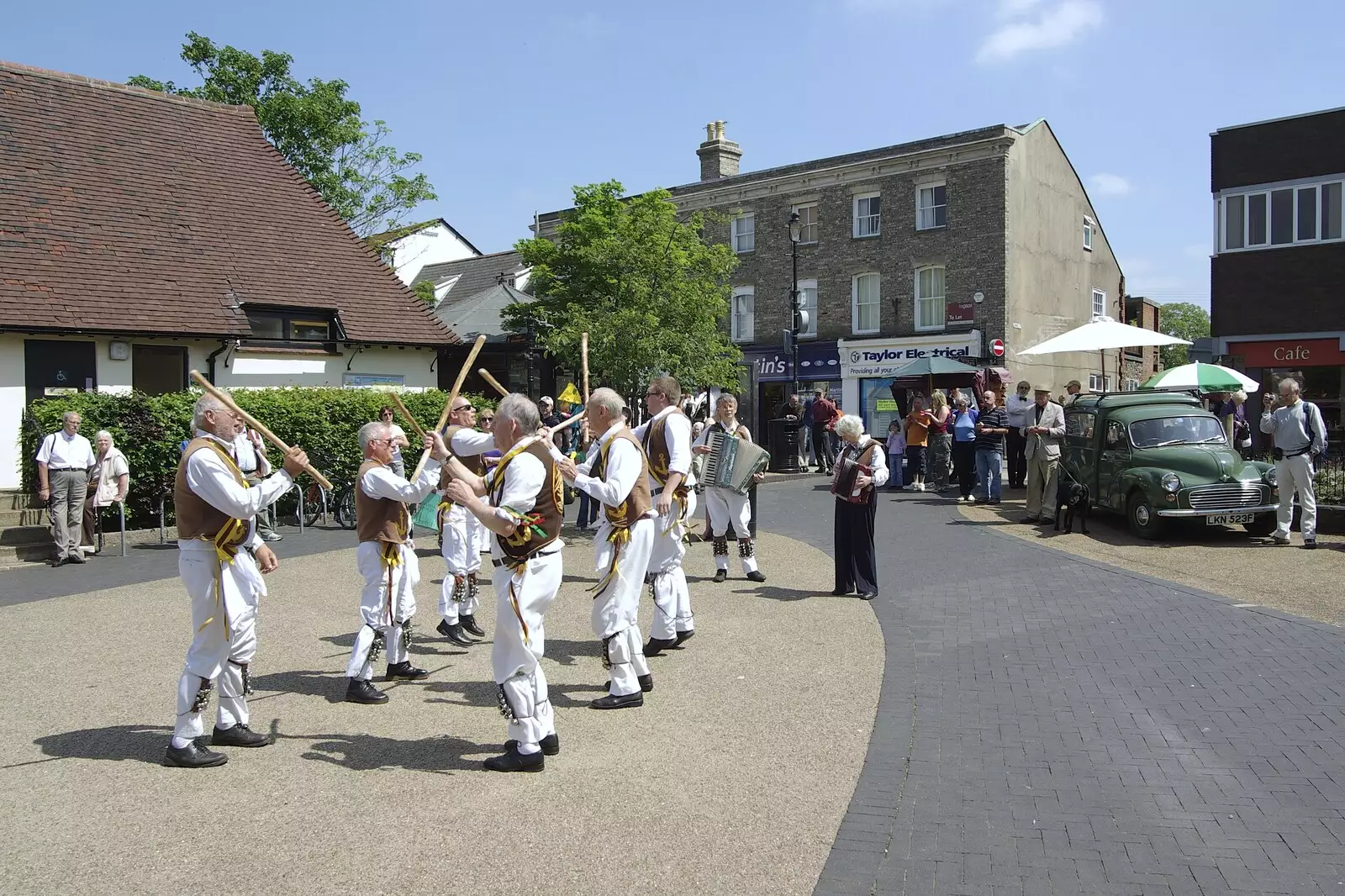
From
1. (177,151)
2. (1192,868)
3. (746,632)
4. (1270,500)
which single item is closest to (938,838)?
(1192,868)

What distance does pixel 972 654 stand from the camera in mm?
7891

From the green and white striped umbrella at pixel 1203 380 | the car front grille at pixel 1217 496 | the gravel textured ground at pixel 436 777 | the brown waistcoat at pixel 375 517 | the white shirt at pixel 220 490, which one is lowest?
the gravel textured ground at pixel 436 777

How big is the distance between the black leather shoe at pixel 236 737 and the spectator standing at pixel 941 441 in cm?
1495

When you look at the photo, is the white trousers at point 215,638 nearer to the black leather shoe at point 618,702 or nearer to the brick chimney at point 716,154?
the black leather shoe at point 618,702

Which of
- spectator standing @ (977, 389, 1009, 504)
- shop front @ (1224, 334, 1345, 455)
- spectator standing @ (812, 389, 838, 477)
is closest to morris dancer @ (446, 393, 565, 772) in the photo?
spectator standing @ (977, 389, 1009, 504)

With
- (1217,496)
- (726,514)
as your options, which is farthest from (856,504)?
(1217,496)

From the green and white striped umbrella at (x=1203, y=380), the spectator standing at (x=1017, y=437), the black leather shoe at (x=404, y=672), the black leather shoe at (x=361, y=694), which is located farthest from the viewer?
the spectator standing at (x=1017, y=437)

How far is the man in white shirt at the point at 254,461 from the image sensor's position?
6965 millimetres

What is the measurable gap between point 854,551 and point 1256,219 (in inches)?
804

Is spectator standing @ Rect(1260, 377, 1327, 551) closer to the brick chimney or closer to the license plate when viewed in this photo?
the license plate

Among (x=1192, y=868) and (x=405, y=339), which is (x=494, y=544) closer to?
(x=1192, y=868)

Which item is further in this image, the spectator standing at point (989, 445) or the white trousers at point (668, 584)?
the spectator standing at point (989, 445)

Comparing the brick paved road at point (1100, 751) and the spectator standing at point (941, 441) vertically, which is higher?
the spectator standing at point (941, 441)

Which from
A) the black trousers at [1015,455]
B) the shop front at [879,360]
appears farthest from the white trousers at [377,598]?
the shop front at [879,360]
